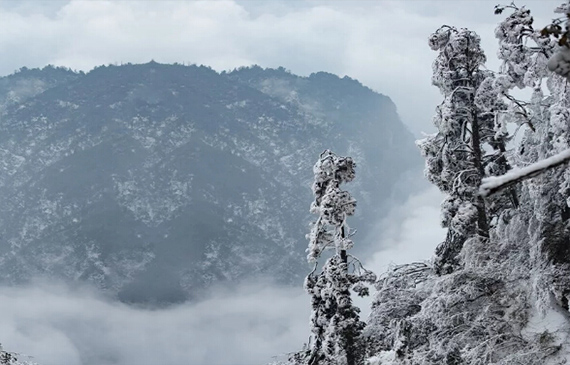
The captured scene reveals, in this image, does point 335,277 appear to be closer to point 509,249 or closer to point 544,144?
point 509,249

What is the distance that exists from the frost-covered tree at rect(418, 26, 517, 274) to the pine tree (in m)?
3.02

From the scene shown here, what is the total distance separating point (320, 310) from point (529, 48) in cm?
1019

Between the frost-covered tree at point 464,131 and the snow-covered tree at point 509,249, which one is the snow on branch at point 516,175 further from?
the frost-covered tree at point 464,131

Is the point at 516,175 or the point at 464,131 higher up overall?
the point at 464,131

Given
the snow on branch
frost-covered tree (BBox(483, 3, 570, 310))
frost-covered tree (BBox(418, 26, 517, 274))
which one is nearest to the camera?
the snow on branch

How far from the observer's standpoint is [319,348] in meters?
22.1

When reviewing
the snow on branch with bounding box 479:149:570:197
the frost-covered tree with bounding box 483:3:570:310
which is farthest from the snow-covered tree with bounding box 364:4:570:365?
the snow on branch with bounding box 479:149:570:197

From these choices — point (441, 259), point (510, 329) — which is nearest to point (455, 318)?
point (510, 329)

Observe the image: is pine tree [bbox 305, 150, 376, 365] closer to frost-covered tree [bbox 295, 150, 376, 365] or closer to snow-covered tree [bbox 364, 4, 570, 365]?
frost-covered tree [bbox 295, 150, 376, 365]

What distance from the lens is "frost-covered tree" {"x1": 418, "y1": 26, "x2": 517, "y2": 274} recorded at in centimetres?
1917

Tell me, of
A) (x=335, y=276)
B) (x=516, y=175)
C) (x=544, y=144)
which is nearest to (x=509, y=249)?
(x=544, y=144)

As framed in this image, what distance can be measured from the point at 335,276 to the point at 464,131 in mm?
5781

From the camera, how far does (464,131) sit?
19.7 meters

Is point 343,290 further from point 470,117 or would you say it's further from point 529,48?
point 529,48
